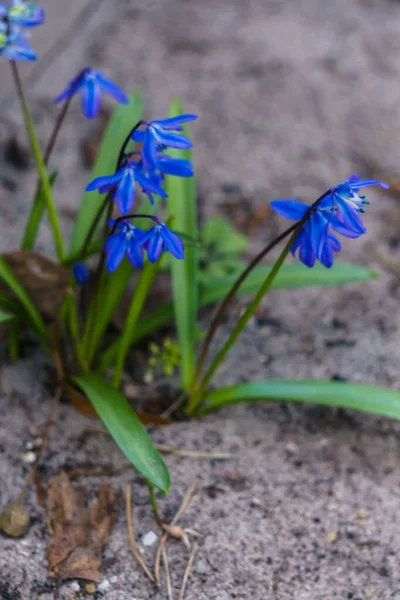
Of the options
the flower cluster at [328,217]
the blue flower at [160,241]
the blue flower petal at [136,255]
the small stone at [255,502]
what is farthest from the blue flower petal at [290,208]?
the small stone at [255,502]

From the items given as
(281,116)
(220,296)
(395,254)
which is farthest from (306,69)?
(220,296)

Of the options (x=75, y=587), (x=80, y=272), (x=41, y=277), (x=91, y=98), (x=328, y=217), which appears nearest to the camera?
(x=328, y=217)

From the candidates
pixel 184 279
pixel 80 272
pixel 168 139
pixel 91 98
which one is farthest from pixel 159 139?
pixel 184 279

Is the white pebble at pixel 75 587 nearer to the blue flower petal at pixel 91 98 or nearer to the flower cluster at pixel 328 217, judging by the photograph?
the flower cluster at pixel 328 217

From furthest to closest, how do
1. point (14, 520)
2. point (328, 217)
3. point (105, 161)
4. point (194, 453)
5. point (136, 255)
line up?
point (105, 161) → point (194, 453) → point (14, 520) → point (136, 255) → point (328, 217)

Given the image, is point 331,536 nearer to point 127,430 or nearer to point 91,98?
point 127,430

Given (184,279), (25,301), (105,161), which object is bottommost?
(25,301)

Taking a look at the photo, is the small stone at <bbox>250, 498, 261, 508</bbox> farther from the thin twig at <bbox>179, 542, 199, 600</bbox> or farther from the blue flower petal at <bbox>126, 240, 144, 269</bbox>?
the blue flower petal at <bbox>126, 240, 144, 269</bbox>
